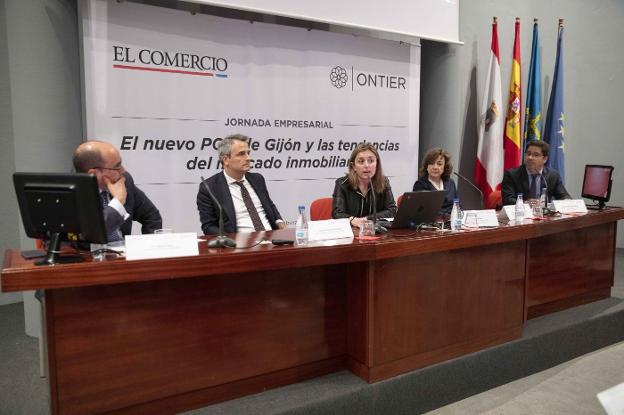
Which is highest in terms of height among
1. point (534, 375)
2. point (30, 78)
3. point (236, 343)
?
point (30, 78)

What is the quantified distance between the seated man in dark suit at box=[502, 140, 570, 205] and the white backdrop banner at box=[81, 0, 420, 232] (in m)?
0.98

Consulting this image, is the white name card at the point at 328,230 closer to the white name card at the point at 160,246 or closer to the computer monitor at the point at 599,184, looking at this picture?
the white name card at the point at 160,246

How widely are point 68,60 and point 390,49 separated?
2.53m

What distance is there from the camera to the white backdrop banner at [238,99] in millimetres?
3061

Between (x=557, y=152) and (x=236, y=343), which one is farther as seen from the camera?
(x=557, y=152)

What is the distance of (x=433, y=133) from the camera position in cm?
460

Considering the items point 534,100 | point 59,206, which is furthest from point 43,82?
point 534,100

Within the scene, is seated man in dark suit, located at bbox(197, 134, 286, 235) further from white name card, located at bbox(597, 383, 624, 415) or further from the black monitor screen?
the black monitor screen

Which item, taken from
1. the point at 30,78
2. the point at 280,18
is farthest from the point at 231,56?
the point at 30,78

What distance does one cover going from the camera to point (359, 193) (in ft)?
9.21

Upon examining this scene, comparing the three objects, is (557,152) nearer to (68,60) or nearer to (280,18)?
(280,18)

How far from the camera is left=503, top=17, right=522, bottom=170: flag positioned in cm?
471

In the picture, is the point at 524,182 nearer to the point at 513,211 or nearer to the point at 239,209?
the point at 513,211

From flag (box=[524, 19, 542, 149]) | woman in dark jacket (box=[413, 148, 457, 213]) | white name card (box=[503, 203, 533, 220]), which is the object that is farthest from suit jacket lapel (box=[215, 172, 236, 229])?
flag (box=[524, 19, 542, 149])
